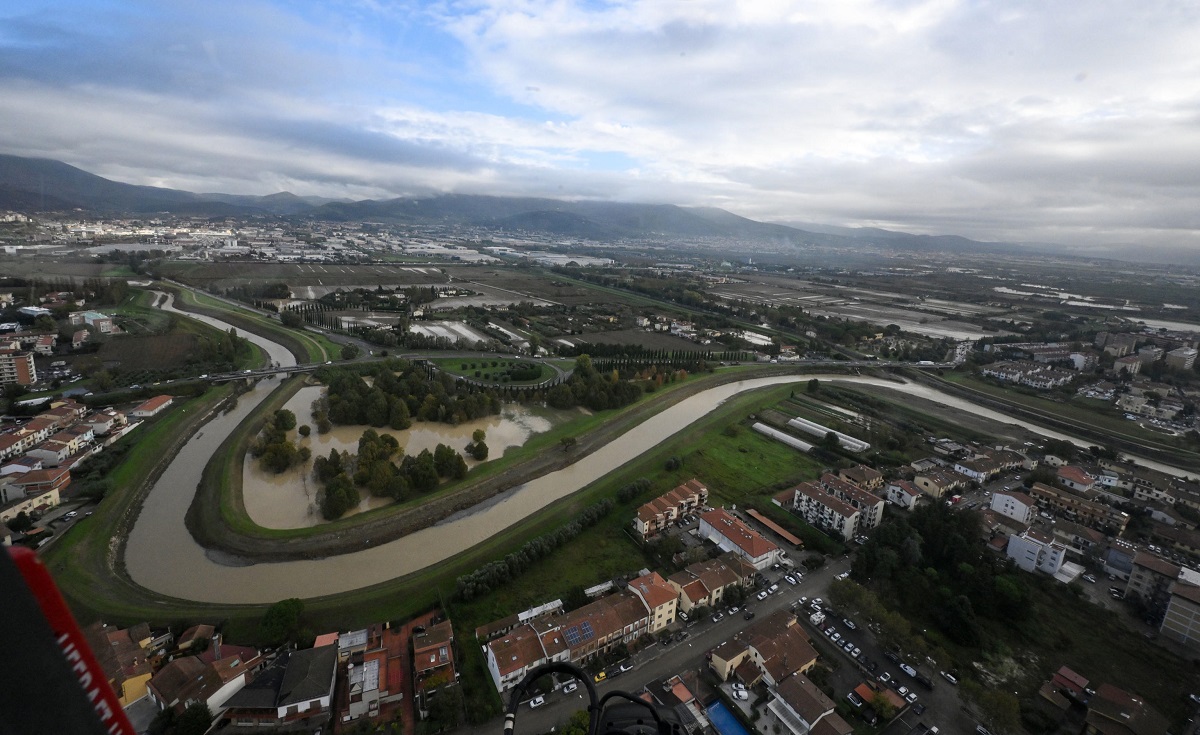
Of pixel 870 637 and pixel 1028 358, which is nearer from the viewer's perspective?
pixel 870 637

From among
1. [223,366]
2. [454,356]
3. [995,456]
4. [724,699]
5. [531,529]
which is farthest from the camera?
[454,356]

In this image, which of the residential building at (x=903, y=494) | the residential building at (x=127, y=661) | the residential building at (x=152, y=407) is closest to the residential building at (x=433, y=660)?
the residential building at (x=127, y=661)

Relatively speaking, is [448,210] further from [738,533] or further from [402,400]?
[738,533]

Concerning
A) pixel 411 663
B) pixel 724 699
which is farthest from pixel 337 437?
pixel 724 699

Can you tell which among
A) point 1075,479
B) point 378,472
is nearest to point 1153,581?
point 1075,479

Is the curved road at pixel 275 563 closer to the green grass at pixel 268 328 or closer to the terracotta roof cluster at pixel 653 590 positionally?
the terracotta roof cluster at pixel 653 590

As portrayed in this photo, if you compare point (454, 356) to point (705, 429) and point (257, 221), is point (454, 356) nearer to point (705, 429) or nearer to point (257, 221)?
point (705, 429)
